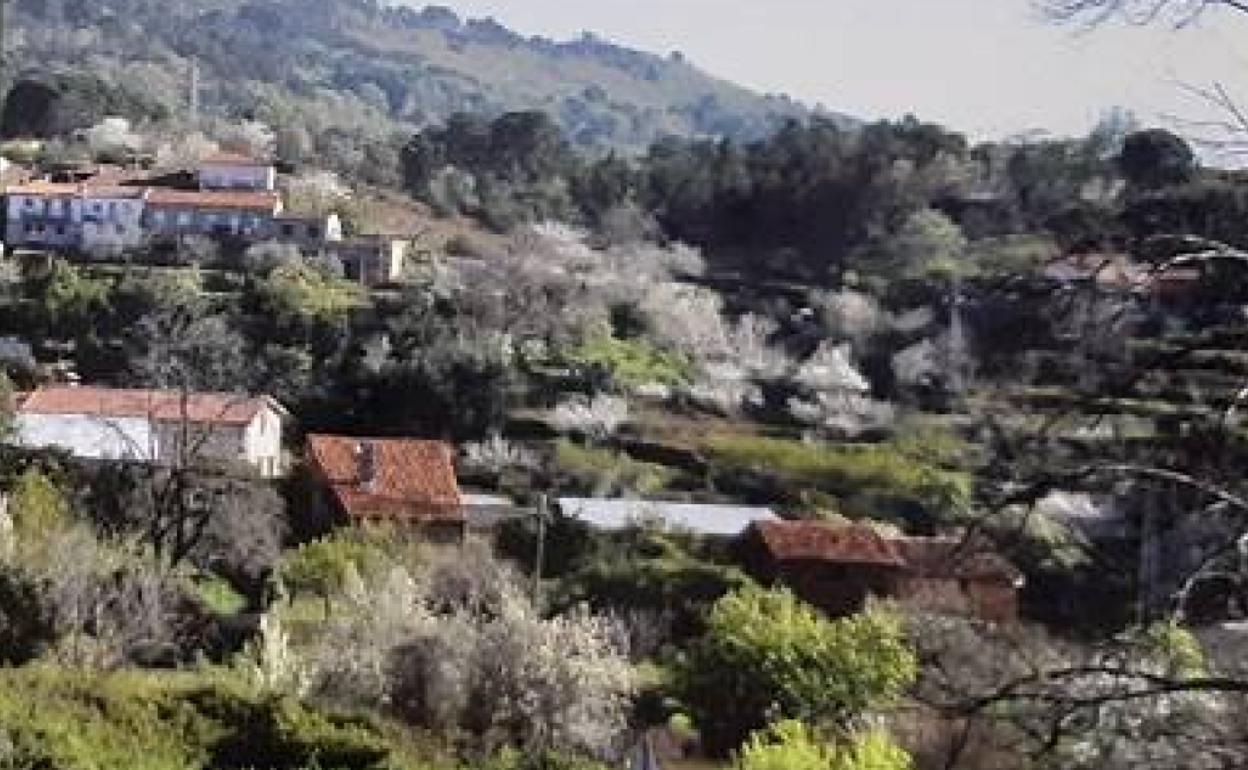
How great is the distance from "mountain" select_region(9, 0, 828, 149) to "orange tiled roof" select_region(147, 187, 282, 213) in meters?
20.1

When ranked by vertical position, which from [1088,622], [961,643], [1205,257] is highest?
[1205,257]

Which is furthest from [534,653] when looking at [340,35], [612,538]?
[340,35]

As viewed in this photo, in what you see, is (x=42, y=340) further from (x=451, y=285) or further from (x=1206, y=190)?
(x=1206, y=190)

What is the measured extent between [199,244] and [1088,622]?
22429 millimetres

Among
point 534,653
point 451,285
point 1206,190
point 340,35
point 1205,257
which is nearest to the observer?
point 1205,257

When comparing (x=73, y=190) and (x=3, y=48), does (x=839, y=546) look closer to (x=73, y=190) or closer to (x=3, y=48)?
(x=73, y=190)

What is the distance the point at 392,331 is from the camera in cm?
3484

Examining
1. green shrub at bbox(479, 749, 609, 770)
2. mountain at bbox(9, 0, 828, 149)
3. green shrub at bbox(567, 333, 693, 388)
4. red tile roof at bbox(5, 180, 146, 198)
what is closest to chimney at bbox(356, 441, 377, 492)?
green shrub at bbox(567, 333, 693, 388)

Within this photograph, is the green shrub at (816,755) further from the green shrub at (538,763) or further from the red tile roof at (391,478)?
the red tile roof at (391,478)

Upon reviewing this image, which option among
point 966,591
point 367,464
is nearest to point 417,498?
point 367,464

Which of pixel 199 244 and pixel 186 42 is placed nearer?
pixel 199 244

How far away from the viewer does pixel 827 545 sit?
26.3 m

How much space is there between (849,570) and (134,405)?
1052 cm

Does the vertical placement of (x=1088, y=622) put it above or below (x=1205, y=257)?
below
